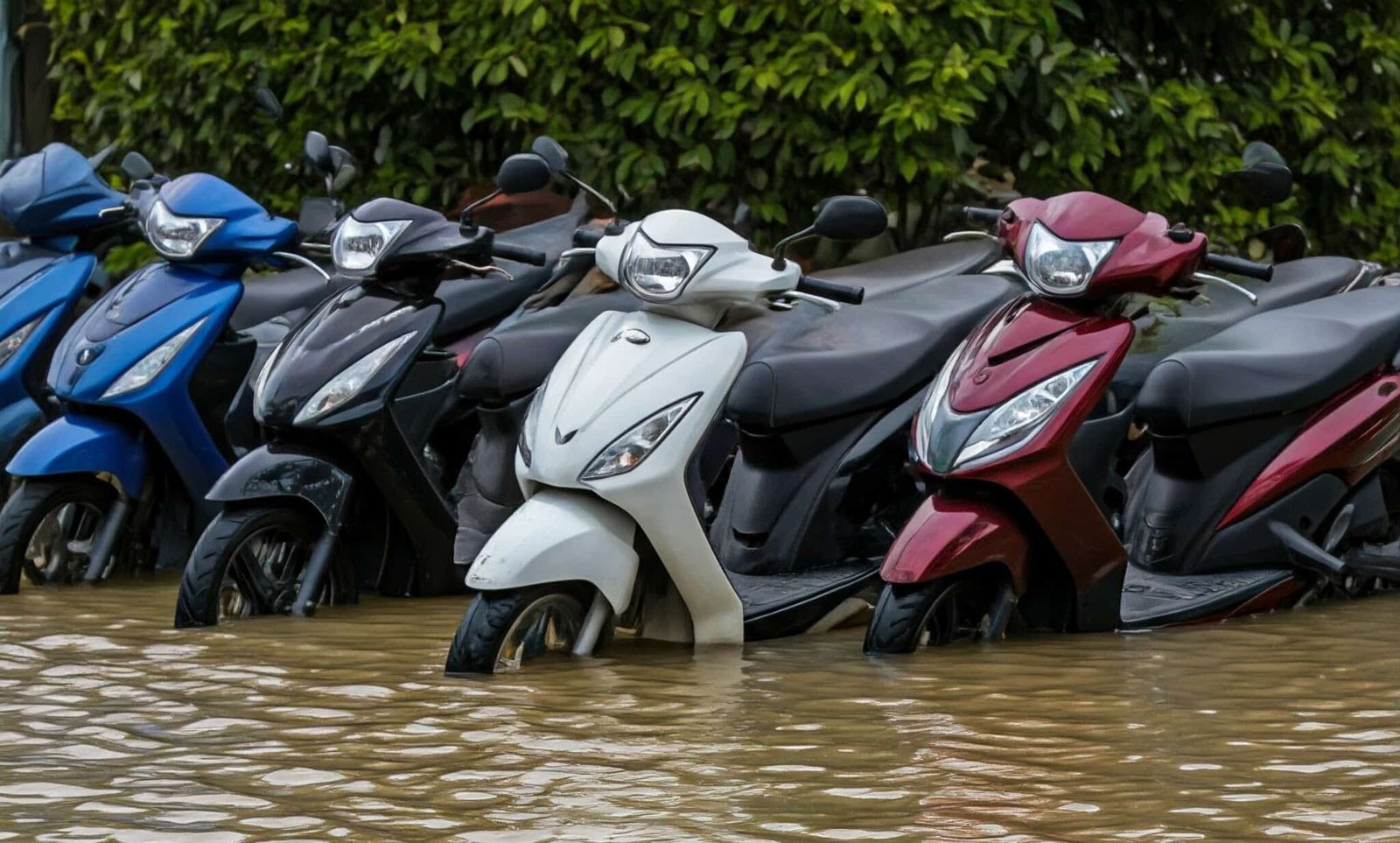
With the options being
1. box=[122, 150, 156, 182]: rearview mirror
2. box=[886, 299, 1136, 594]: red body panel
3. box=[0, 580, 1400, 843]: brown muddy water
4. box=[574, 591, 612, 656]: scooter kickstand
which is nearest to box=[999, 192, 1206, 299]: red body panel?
box=[886, 299, 1136, 594]: red body panel

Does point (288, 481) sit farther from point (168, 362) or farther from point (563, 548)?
point (563, 548)

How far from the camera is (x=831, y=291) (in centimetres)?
551

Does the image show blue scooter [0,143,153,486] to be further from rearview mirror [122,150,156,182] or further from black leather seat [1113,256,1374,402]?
black leather seat [1113,256,1374,402]

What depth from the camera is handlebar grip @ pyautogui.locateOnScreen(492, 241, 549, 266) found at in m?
6.17

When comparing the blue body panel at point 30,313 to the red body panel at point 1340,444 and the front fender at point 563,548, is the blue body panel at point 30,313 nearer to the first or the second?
the front fender at point 563,548

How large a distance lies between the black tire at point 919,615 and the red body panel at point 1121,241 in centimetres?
78

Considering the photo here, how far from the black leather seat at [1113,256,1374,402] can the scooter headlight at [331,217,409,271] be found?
6.87ft

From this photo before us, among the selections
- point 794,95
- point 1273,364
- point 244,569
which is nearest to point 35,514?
point 244,569

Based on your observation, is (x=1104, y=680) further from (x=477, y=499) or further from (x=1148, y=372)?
(x=477, y=499)

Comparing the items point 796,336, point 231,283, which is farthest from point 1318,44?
point 231,283

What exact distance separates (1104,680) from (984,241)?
2.26 metres

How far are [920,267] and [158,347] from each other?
2.27 metres

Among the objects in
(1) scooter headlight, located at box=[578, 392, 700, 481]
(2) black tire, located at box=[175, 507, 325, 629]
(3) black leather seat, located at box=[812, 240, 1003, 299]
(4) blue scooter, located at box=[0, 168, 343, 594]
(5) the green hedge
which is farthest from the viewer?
(5) the green hedge

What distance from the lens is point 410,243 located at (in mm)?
6133
